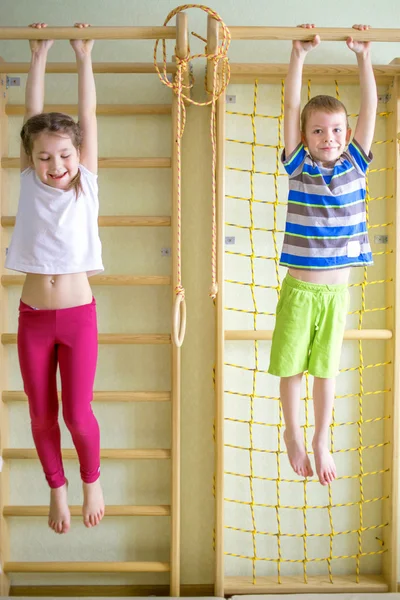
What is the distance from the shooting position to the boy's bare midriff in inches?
85.3

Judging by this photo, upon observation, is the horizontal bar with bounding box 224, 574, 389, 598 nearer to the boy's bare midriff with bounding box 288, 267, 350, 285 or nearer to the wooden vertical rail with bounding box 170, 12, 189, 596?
the wooden vertical rail with bounding box 170, 12, 189, 596

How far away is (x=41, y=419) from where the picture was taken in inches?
85.1

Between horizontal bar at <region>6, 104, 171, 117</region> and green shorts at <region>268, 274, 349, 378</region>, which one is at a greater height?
horizontal bar at <region>6, 104, 171, 117</region>

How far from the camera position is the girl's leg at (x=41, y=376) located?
2.12m

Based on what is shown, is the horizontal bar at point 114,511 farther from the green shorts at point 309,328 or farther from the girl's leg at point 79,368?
the green shorts at point 309,328

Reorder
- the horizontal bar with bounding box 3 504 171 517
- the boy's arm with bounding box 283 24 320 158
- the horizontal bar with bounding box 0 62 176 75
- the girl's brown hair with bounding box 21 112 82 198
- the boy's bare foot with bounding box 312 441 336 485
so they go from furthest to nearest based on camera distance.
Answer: the horizontal bar with bounding box 3 504 171 517, the horizontal bar with bounding box 0 62 176 75, the boy's bare foot with bounding box 312 441 336 485, the boy's arm with bounding box 283 24 320 158, the girl's brown hair with bounding box 21 112 82 198

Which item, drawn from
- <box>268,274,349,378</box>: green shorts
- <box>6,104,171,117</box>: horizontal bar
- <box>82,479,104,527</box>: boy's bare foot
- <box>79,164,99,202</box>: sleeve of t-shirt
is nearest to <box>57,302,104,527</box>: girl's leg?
<box>82,479,104,527</box>: boy's bare foot

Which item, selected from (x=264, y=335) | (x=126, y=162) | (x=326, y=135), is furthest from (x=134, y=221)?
(x=326, y=135)

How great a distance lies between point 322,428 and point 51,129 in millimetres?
1304

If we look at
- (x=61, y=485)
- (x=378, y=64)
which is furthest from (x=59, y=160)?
(x=378, y=64)

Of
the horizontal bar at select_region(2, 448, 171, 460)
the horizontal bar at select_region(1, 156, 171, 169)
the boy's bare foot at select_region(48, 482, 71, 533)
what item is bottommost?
the boy's bare foot at select_region(48, 482, 71, 533)

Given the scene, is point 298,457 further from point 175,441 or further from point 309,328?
point 175,441

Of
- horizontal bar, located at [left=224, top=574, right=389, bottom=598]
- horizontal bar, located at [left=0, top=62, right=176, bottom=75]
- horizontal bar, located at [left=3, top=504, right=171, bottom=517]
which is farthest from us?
horizontal bar, located at [left=224, top=574, right=389, bottom=598]

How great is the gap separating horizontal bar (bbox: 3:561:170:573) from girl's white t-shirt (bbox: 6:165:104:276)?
5.17ft
